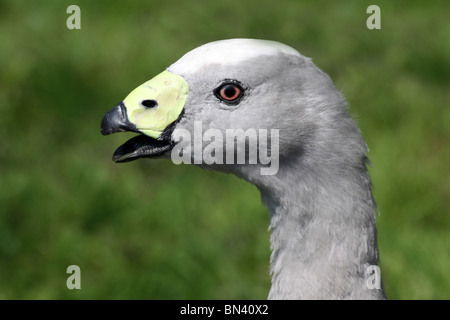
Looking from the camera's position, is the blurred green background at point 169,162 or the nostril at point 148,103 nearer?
the nostril at point 148,103

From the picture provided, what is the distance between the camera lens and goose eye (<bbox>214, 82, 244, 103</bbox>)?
2.42 m

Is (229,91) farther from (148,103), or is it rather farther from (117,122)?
(117,122)

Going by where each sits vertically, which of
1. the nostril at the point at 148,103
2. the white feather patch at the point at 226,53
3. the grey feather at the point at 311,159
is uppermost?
the white feather patch at the point at 226,53

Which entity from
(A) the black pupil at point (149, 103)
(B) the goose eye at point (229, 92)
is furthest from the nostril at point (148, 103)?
(B) the goose eye at point (229, 92)

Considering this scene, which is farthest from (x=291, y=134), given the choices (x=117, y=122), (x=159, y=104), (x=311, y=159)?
(x=117, y=122)

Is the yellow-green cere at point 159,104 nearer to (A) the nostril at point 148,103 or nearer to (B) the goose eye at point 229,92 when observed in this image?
(A) the nostril at point 148,103

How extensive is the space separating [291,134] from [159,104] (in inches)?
19.4

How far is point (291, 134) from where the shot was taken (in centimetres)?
245

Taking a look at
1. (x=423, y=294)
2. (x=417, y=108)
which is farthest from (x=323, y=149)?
(x=417, y=108)

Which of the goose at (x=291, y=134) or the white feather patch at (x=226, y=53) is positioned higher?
the white feather patch at (x=226, y=53)

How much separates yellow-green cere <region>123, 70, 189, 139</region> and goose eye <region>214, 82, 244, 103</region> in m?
0.12

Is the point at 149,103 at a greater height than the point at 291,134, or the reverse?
the point at 149,103

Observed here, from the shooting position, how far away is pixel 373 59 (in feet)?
19.2

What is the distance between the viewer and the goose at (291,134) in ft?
7.99
